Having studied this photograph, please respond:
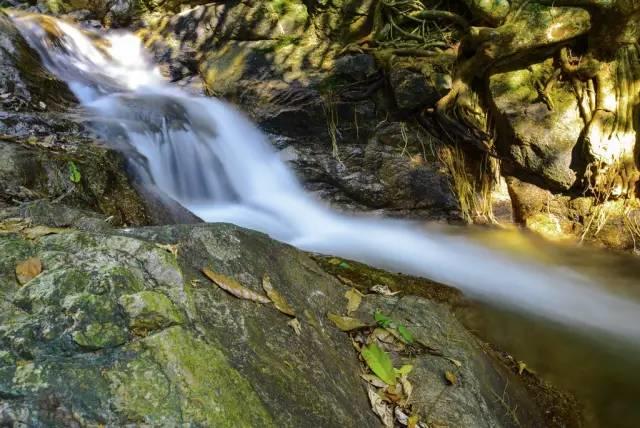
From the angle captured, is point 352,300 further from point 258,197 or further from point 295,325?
point 258,197

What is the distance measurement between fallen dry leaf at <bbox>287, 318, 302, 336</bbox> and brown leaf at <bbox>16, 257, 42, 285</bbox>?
3.13 ft

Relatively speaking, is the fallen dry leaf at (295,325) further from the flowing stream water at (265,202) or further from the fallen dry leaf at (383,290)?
the flowing stream water at (265,202)

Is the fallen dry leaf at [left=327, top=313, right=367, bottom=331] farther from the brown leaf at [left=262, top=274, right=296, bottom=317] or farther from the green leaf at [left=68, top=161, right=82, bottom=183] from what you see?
the green leaf at [left=68, top=161, right=82, bottom=183]

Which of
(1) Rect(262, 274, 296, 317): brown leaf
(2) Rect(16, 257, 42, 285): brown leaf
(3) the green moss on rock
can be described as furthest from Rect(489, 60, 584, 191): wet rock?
(2) Rect(16, 257, 42, 285): brown leaf

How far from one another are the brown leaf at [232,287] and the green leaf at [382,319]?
85 cm

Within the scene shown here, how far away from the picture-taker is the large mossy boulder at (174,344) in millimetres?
1116

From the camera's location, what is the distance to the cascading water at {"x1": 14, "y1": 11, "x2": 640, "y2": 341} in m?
4.38

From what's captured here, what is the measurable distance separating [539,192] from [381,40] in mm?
3289

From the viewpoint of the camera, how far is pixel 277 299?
1.92 m

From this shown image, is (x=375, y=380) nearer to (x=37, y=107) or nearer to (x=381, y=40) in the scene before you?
(x=37, y=107)

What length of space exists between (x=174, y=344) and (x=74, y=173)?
2.69 metres

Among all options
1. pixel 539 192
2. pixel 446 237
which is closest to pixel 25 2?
pixel 446 237

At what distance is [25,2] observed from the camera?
10.8 meters

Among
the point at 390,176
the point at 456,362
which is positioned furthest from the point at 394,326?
the point at 390,176
